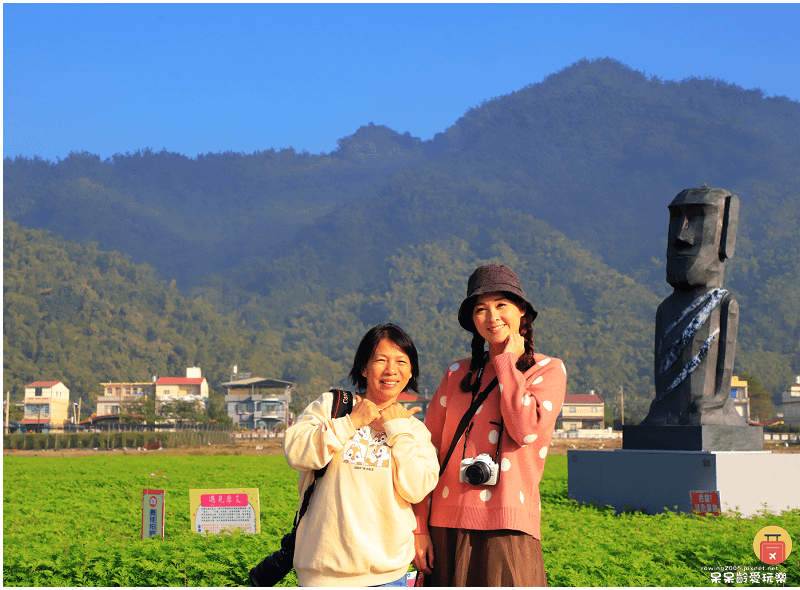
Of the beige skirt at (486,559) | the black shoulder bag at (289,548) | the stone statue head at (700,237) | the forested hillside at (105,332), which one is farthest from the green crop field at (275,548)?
the forested hillside at (105,332)

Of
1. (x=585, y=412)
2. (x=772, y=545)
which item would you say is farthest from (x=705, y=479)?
(x=585, y=412)

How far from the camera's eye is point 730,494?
25.3 ft

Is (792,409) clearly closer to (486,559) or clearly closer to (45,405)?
(45,405)

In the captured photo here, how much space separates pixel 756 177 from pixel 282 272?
317ft

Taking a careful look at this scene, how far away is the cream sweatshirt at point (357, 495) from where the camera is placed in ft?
9.15

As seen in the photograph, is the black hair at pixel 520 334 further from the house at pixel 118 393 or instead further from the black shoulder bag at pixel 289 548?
the house at pixel 118 393

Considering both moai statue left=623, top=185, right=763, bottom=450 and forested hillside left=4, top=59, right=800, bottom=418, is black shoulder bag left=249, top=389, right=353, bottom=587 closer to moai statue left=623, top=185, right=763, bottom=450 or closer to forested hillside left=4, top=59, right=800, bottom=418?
moai statue left=623, top=185, right=763, bottom=450

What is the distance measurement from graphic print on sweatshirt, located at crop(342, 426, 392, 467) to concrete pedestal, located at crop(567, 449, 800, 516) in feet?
19.0

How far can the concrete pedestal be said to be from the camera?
7711 mm

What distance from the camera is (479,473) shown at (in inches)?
111

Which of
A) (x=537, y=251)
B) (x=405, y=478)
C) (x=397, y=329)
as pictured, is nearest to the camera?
(x=405, y=478)

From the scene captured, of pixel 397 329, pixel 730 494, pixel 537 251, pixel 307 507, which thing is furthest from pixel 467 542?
pixel 537 251

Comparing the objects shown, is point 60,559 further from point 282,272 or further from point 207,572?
point 282,272

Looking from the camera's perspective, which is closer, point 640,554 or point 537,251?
point 640,554
